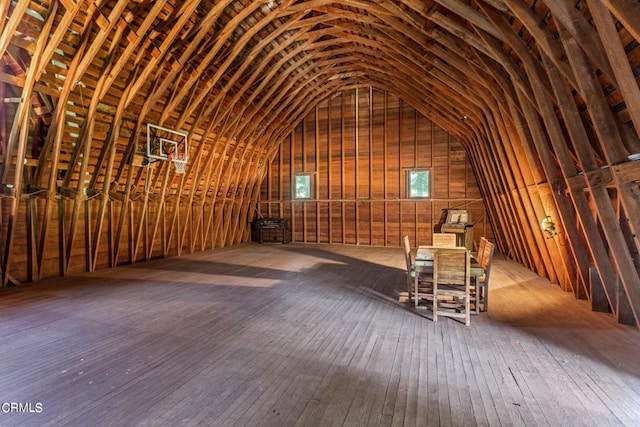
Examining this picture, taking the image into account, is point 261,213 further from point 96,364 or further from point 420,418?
point 420,418

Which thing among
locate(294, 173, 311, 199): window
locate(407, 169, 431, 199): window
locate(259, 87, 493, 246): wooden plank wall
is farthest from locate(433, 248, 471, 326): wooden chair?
locate(294, 173, 311, 199): window

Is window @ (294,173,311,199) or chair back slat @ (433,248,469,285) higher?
window @ (294,173,311,199)

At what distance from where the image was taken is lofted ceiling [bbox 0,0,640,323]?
9.52ft

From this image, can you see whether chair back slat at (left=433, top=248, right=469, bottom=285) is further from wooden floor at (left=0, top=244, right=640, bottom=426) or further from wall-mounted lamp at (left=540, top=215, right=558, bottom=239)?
wall-mounted lamp at (left=540, top=215, right=558, bottom=239)

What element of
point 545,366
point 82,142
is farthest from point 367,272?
point 82,142

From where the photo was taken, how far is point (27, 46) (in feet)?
15.5

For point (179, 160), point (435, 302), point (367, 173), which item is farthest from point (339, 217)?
point (435, 302)

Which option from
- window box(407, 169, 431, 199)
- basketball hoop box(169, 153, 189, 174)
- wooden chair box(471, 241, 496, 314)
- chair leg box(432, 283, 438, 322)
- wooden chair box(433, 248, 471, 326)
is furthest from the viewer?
window box(407, 169, 431, 199)

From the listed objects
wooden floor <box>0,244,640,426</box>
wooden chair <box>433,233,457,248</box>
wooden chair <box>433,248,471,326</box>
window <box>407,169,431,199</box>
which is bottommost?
wooden floor <box>0,244,640,426</box>

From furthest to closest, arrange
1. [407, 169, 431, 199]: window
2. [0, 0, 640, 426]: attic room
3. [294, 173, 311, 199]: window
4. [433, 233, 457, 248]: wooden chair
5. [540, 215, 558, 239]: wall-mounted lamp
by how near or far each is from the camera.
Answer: [294, 173, 311, 199]: window → [407, 169, 431, 199]: window → [433, 233, 457, 248]: wooden chair → [540, 215, 558, 239]: wall-mounted lamp → [0, 0, 640, 426]: attic room

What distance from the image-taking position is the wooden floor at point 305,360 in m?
2.11

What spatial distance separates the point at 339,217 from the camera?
468 inches

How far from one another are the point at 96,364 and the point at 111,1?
552cm

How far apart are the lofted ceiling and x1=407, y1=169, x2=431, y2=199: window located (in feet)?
5.45
